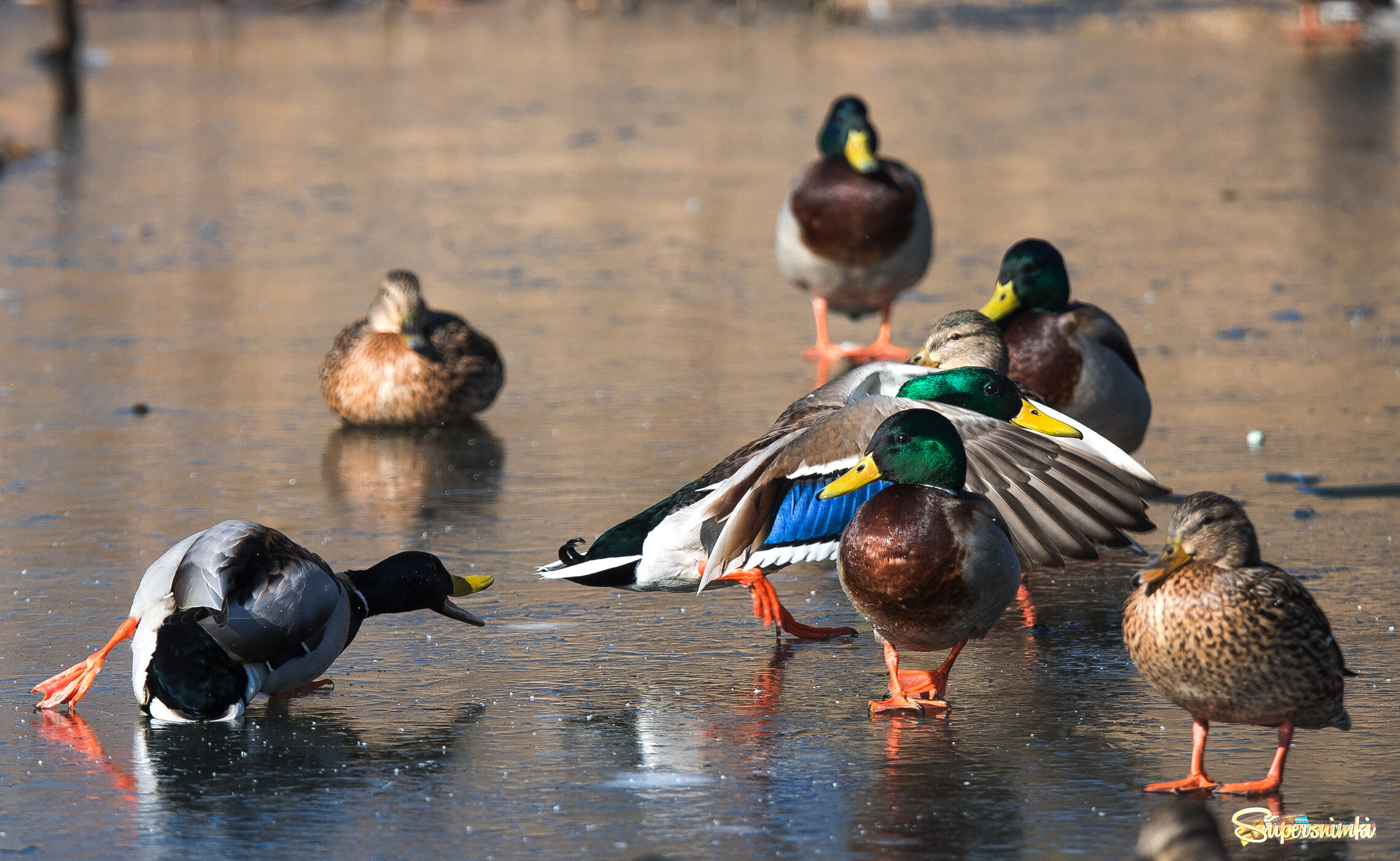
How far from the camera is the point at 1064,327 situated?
6.05m

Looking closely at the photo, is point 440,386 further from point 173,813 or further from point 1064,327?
point 173,813

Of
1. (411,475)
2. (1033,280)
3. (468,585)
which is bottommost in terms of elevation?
(411,475)

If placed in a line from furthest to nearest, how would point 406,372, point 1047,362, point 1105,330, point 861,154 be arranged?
1. point 861,154
2. point 406,372
3. point 1105,330
4. point 1047,362

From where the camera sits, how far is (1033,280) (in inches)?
243

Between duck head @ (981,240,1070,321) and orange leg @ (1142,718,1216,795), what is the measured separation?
107 inches

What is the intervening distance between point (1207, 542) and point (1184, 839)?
3.44 ft

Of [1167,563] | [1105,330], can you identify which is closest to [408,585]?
[1167,563]

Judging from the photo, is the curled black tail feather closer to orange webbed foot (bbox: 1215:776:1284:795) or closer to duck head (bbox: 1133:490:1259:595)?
duck head (bbox: 1133:490:1259:595)

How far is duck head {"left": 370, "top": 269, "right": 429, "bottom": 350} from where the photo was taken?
278 inches

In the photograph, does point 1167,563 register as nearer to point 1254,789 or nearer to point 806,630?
point 1254,789

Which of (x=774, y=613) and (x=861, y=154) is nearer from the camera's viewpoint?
(x=774, y=613)

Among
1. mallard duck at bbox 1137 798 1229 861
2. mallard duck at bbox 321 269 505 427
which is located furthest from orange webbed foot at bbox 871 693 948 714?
mallard duck at bbox 321 269 505 427

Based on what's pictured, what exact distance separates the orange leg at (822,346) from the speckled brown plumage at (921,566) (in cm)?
408

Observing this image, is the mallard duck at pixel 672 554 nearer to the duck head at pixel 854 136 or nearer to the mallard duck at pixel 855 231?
the mallard duck at pixel 855 231
